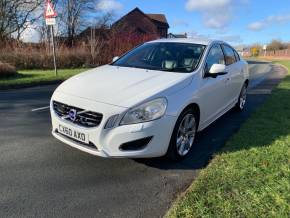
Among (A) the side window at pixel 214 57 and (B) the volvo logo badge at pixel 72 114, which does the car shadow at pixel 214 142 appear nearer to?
(B) the volvo logo badge at pixel 72 114

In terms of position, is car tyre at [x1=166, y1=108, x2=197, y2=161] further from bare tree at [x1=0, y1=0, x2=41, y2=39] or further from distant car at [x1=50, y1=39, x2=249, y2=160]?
bare tree at [x1=0, y1=0, x2=41, y2=39]

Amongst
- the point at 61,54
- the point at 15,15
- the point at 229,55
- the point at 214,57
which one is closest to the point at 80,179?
the point at 214,57

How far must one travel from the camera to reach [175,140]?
4.18 metres

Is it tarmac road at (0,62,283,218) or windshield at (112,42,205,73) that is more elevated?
windshield at (112,42,205,73)

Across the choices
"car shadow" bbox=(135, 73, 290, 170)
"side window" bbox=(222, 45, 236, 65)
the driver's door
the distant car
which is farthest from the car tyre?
"side window" bbox=(222, 45, 236, 65)

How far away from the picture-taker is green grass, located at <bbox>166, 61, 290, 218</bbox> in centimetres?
313

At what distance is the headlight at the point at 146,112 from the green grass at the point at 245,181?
36.1 inches

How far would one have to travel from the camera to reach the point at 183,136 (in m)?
4.47

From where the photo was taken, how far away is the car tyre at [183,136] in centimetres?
417

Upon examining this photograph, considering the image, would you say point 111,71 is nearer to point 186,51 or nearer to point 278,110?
point 186,51

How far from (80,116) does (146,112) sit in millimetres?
810

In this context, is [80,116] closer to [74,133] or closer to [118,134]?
[74,133]

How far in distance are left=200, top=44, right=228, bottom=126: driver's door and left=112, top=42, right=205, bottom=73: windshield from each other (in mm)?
247

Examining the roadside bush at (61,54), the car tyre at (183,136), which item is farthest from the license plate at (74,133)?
the roadside bush at (61,54)
